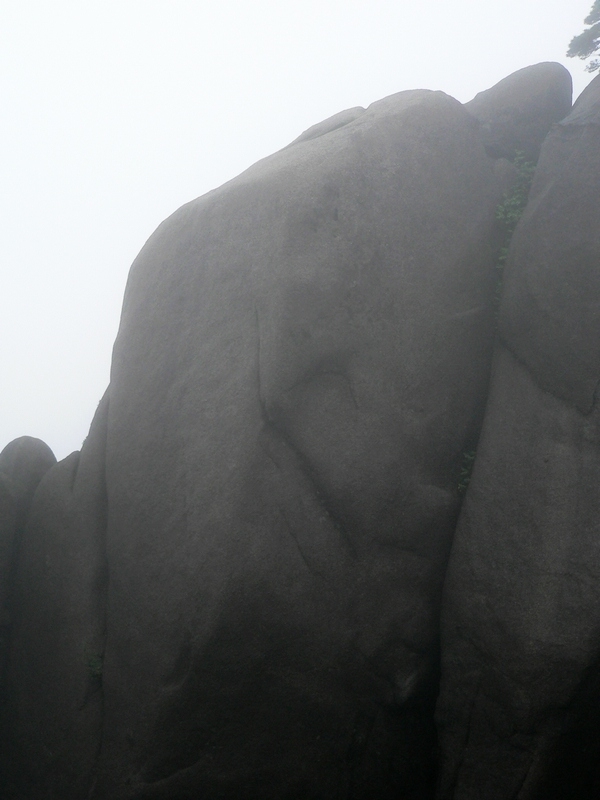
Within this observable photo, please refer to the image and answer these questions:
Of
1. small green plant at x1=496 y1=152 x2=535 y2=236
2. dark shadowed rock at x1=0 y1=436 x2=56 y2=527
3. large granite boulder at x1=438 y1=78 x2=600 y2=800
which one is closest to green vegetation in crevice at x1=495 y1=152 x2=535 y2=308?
small green plant at x1=496 y1=152 x2=535 y2=236

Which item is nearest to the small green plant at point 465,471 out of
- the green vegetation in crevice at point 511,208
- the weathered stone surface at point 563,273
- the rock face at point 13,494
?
the weathered stone surface at point 563,273

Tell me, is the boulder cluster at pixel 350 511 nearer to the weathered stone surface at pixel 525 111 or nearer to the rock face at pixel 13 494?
the rock face at pixel 13 494

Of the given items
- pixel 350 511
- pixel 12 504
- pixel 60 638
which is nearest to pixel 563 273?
pixel 350 511

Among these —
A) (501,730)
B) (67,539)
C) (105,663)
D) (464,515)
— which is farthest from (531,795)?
(67,539)

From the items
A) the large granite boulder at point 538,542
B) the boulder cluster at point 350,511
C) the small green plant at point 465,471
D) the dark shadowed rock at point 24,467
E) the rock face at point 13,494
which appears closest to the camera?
the large granite boulder at point 538,542

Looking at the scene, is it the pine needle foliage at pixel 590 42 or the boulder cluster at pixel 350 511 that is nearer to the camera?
the boulder cluster at pixel 350 511

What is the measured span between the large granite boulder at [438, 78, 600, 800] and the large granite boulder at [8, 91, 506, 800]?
519 mm

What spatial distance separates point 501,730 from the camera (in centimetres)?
688

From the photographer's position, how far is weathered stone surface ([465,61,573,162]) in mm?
9703

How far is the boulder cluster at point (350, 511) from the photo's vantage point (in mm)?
7082

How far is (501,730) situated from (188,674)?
12.5ft

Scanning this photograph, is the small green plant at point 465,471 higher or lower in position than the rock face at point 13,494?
lower

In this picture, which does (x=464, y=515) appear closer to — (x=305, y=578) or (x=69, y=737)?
(x=305, y=578)

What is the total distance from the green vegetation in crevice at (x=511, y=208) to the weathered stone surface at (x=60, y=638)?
22.3 ft
